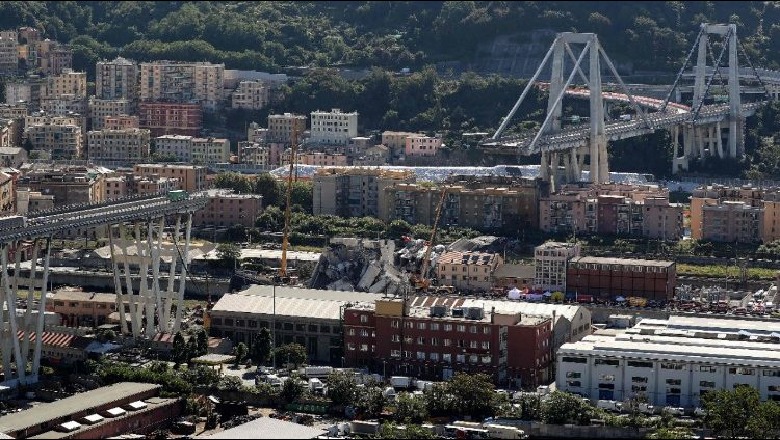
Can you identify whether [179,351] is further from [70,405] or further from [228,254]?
[228,254]

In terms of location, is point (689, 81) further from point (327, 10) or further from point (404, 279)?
point (404, 279)

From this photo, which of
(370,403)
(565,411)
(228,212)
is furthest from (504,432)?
(228,212)

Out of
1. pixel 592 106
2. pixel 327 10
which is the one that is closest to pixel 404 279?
pixel 592 106

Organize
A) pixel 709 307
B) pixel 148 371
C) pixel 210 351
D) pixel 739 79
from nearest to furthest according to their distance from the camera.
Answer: pixel 148 371, pixel 210 351, pixel 709 307, pixel 739 79

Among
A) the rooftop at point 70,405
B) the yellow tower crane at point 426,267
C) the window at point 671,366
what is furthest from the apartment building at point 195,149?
the window at point 671,366

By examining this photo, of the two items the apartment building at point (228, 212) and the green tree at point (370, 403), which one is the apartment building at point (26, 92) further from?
the green tree at point (370, 403)

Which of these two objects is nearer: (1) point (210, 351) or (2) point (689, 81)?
(1) point (210, 351)
